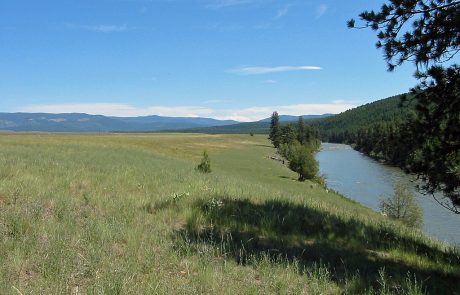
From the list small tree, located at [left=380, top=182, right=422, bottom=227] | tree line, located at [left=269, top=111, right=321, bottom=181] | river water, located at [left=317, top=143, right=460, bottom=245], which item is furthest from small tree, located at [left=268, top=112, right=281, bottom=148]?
small tree, located at [left=380, top=182, right=422, bottom=227]

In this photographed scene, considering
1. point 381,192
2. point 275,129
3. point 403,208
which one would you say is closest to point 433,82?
point 403,208

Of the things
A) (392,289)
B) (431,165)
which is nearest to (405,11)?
(431,165)

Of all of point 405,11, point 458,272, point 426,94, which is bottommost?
point 458,272

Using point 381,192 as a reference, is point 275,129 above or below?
above

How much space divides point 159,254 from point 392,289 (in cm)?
323

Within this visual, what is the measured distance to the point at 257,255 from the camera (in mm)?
6238

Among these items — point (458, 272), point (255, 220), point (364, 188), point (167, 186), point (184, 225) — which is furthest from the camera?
point (364, 188)

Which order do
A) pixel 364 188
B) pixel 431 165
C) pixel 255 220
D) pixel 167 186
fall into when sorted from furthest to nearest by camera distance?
pixel 364 188
pixel 167 186
pixel 431 165
pixel 255 220

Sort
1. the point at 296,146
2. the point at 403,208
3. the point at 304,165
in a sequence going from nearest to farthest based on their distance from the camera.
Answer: the point at 403,208 < the point at 304,165 < the point at 296,146

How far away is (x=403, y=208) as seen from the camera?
3997 centimetres

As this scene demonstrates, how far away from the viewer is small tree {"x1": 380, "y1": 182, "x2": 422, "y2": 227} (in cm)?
3831

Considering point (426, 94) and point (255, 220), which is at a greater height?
point (426, 94)

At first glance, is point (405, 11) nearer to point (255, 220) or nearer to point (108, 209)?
point (255, 220)

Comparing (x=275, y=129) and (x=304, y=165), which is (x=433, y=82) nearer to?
(x=304, y=165)
